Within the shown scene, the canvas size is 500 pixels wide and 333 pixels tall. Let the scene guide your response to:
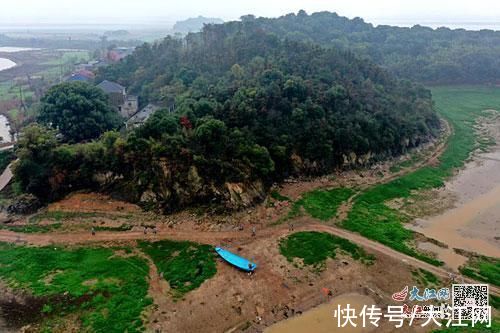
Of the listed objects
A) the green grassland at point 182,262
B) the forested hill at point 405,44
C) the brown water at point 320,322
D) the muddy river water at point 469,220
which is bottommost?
the brown water at point 320,322

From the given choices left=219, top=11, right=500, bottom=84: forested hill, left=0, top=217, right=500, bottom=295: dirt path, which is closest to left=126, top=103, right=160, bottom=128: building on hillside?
left=0, top=217, right=500, bottom=295: dirt path

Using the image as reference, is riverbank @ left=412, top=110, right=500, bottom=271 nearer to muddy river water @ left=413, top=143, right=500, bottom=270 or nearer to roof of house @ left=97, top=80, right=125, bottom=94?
muddy river water @ left=413, top=143, right=500, bottom=270

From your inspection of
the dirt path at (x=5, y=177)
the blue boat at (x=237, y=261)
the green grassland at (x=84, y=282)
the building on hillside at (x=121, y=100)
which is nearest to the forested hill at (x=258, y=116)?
the building on hillside at (x=121, y=100)

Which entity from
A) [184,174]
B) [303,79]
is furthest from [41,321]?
[303,79]

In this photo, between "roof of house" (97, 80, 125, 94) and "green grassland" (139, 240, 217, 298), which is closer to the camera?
"green grassland" (139, 240, 217, 298)

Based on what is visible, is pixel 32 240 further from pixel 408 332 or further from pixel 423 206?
pixel 423 206

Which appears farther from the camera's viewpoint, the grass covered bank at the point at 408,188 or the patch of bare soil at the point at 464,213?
the grass covered bank at the point at 408,188

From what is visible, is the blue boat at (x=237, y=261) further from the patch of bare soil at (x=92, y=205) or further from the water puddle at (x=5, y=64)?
the water puddle at (x=5, y=64)

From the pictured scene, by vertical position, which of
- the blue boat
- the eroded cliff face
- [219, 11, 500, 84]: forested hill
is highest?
[219, 11, 500, 84]: forested hill
